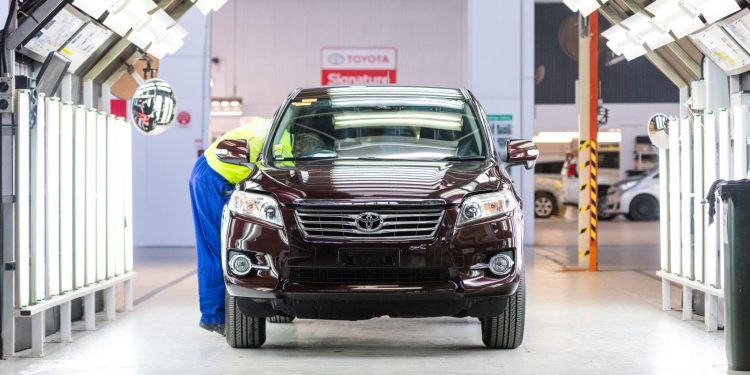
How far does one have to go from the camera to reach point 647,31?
9602 mm

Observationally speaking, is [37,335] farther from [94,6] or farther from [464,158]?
[464,158]

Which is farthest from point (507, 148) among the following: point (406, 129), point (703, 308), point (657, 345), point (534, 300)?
point (534, 300)

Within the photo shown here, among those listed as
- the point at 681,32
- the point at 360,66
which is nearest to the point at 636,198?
the point at 360,66

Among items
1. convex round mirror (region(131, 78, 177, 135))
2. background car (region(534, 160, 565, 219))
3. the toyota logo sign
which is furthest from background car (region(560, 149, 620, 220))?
convex round mirror (region(131, 78, 177, 135))

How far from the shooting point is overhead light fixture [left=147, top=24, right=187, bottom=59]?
10133 millimetres

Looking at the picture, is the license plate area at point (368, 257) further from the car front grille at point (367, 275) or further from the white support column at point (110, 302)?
the white support column at point (110, 302)

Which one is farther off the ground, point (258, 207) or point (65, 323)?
point (258, 207)

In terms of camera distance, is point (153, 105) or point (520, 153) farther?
point (153, 105)

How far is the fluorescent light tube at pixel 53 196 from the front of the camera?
24.1 feet

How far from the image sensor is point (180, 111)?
19172 millimetres

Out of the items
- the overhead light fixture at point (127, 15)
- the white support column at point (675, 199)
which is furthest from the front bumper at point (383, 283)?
the white support column at point (675, 199)

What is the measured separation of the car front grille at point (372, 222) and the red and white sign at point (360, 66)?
57.0ft

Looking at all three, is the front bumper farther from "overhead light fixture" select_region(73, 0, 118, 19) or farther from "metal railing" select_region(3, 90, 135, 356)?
"overhead light fixture" select_region(73, 0, 118, 19)

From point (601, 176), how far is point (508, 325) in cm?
→ 2388
